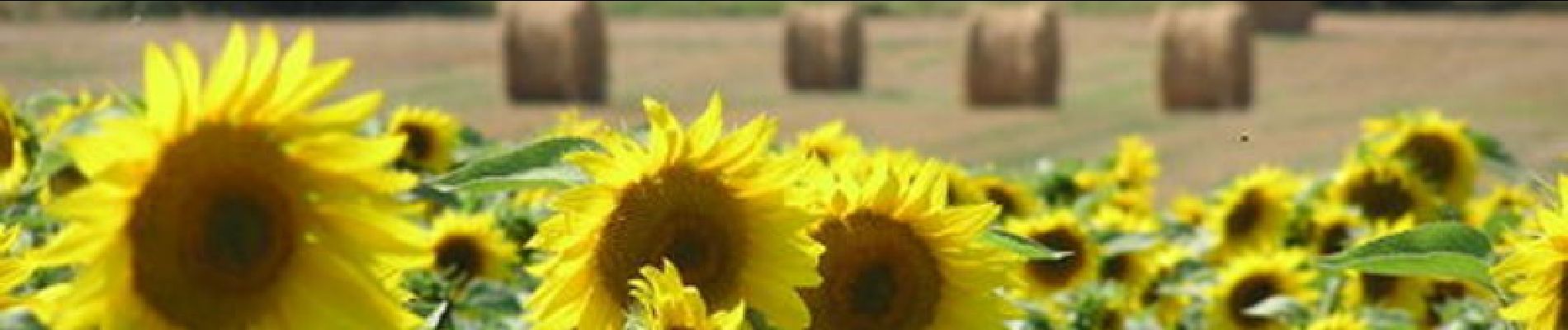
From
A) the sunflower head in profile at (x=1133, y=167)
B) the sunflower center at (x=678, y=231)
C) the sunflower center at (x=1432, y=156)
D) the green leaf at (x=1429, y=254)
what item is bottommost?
the sunflower head in profile at (x=1133, y=167)

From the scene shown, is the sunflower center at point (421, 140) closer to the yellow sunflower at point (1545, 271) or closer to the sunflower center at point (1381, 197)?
the sunflower center at point (1381, 197)

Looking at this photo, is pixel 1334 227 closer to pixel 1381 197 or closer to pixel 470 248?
pixel 1381 197

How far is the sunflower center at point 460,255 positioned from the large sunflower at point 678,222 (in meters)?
1.74

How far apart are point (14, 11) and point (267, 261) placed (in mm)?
18390

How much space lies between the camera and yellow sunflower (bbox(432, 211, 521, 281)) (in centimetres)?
336

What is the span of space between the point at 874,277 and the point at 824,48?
16633mm

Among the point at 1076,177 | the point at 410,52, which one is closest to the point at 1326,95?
the point at 410,52

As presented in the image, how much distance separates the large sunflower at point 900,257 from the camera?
1.72m

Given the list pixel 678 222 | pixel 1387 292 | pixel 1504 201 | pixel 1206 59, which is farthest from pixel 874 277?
pixel 1206 59

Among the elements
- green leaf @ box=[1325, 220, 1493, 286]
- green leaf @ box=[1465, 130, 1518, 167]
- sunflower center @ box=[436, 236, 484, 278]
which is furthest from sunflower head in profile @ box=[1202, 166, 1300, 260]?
green leaf @ box=[1325, 220, 1493, 286]

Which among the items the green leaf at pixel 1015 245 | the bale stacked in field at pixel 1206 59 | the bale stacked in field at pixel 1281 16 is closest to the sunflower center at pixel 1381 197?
the green leaf at pixel 1015 245

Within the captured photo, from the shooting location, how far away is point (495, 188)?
1.68m

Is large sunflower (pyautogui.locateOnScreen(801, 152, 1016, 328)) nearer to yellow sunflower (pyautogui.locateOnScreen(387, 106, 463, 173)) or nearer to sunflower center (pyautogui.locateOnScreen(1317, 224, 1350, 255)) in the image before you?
sunflower center (pyautogui.locateOnScreen(1317, 224, 1350, 255))

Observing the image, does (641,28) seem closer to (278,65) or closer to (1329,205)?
(1329,205)
